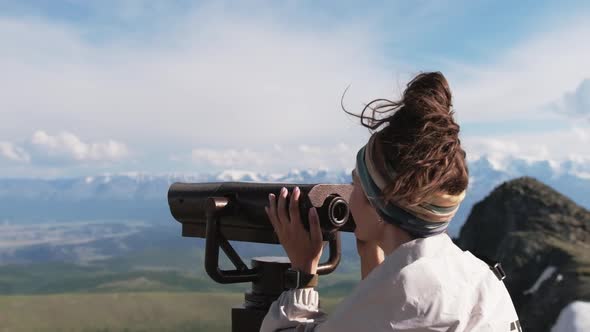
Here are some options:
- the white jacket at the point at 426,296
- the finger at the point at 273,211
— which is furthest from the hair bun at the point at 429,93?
the finger at the point at 273,211

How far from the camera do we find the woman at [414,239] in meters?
1.42

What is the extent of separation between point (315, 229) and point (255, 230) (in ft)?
1.22

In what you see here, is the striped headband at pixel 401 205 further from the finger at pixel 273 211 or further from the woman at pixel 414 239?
the finger at pixel 273 211

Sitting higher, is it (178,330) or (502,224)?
(502,224)

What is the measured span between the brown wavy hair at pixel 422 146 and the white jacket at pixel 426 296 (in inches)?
5.1

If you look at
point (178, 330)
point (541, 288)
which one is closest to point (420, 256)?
point (541, 288)

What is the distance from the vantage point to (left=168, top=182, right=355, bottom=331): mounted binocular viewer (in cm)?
189

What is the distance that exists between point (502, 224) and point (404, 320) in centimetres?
919

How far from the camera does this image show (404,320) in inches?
55.1

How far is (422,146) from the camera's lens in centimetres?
146

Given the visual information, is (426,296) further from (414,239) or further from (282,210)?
(282,210)

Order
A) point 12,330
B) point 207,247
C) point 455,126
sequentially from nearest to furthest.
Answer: point 455,126 < point 207,247 < point 12,330

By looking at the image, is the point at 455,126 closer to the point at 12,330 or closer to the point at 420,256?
the point at 420,256

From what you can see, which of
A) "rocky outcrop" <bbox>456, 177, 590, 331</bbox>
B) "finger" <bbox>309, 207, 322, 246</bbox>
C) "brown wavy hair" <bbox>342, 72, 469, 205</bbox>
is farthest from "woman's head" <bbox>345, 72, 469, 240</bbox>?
"rocky outcrop" <bbox>456, 177, 590, 331</bbox>
